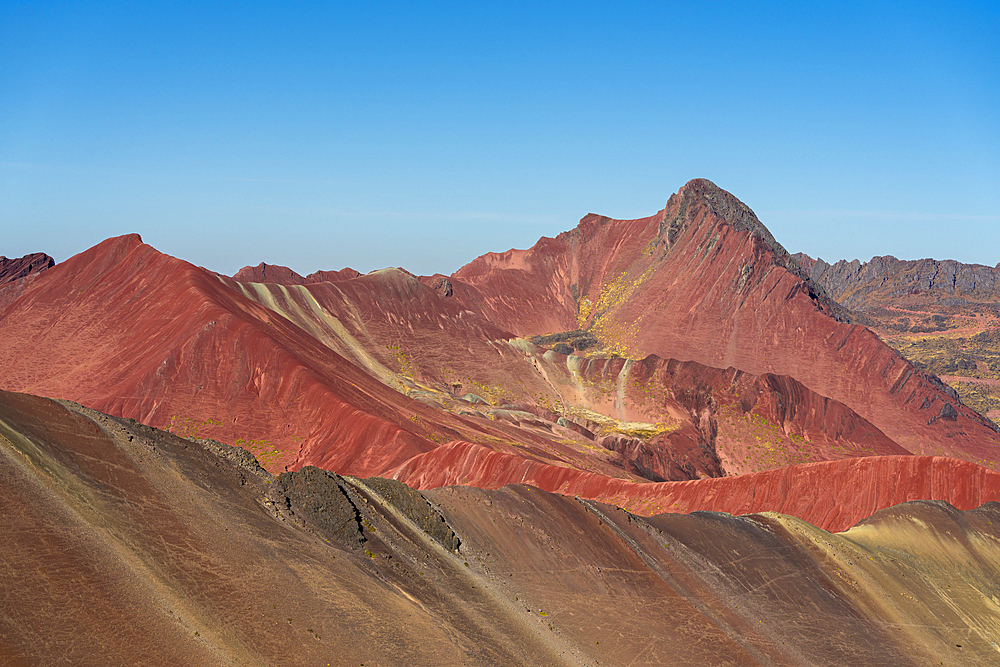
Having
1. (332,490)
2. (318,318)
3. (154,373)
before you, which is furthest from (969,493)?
(318,318)

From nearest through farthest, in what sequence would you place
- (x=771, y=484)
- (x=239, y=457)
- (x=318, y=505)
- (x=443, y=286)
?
(x=318, y=505)
(x=239, y=457)
(x=771, y=484)
(x=443, y=286)

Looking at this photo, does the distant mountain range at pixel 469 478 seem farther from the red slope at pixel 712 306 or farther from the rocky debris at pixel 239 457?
the red slope at pixel 712 306

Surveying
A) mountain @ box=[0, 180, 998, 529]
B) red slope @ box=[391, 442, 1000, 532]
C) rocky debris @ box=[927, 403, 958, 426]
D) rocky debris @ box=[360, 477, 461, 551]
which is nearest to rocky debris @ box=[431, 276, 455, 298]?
mountain @ box=[0, 180, 998, 529]

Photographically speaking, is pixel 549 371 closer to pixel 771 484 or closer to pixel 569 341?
pixel 569 341

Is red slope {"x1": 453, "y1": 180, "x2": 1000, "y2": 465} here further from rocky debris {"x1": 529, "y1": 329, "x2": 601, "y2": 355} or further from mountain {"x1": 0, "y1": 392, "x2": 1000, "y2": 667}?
mountain {"x1": 0, "y1": 392, "x2": 1000, "y2": 667}

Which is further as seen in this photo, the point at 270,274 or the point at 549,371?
the point at 270,274

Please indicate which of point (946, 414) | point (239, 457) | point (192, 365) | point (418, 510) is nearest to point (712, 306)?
point (946, 414)

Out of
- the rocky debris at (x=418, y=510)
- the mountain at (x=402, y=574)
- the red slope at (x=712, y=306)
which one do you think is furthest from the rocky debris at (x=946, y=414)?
the rocky debris at (x=418, y=510)

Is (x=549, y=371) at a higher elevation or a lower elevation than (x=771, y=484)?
higher
